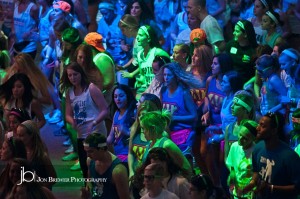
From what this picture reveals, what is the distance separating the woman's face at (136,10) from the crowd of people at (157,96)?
47 millimetres

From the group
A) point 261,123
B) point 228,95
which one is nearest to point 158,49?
point 228,95

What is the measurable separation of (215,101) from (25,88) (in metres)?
2.45

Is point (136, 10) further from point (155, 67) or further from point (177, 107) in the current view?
point (177, 107)

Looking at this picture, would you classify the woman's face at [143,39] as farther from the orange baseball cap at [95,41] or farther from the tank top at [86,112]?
the tank top at [86,112]

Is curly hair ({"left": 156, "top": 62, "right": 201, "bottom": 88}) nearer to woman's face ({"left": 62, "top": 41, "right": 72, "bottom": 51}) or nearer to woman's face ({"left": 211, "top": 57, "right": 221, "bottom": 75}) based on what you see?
woman's face ({"left": 211, "top": 57, "right": 221, "bottom": 75})

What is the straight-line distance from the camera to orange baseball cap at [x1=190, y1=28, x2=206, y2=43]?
884 inches

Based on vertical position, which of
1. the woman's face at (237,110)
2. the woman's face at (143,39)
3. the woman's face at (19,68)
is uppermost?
the woman's face at (143,39)

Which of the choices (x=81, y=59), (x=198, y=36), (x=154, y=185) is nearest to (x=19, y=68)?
(x=81, y=59)

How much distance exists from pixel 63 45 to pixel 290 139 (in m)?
4.75

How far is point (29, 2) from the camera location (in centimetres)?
2561

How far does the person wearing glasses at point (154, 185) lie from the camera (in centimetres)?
1611

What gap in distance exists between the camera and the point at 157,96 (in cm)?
1989

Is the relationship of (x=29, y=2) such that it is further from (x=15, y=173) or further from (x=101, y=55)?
(x=15, y=173)

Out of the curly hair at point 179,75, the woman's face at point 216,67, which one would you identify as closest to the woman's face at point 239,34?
the woman's face at point 216,67
